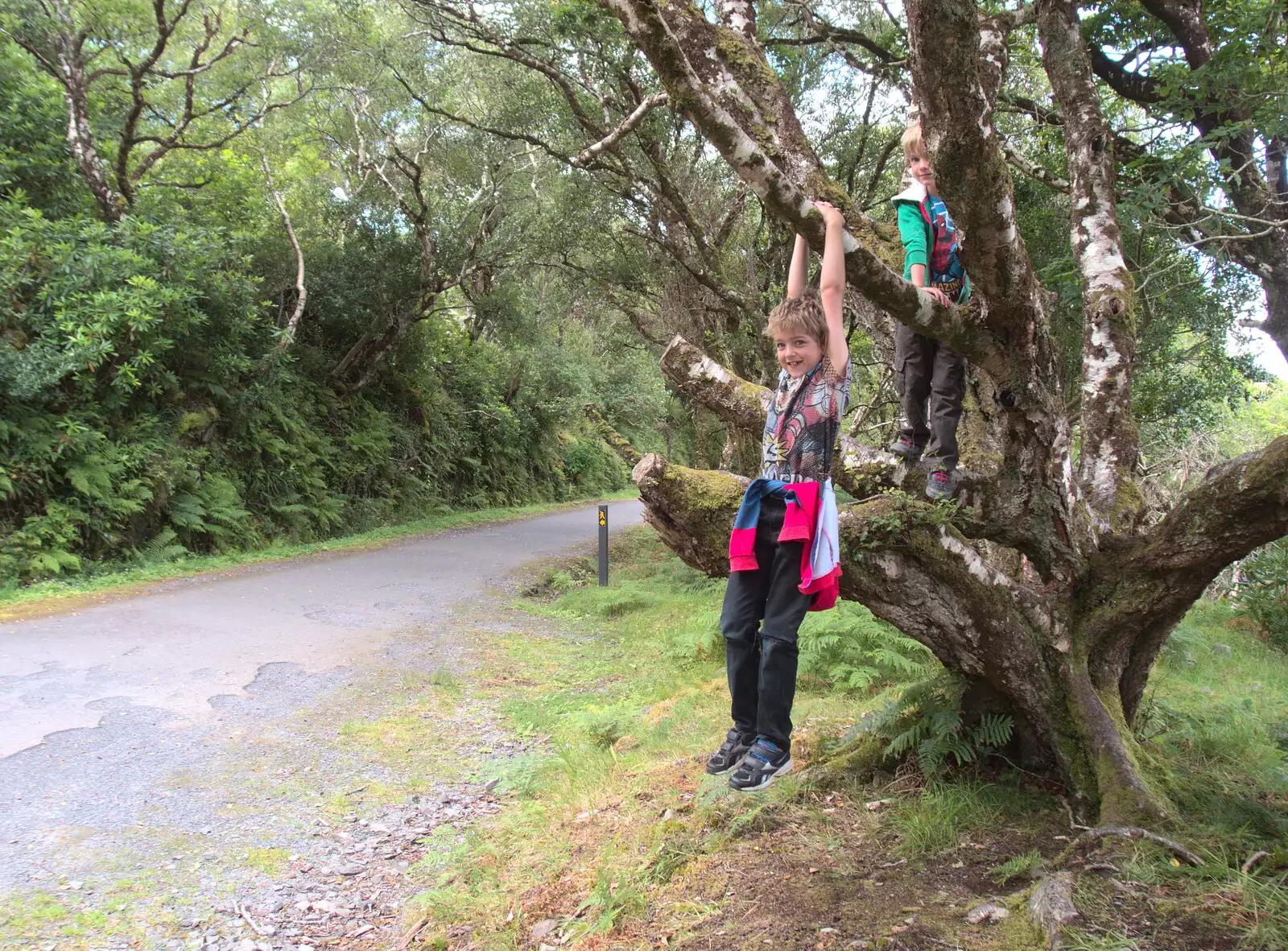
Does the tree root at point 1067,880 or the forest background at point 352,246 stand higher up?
the forest background at point 352,246

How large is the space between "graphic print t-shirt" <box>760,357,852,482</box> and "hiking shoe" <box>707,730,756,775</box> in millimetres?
1059

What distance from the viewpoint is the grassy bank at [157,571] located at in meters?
9.22

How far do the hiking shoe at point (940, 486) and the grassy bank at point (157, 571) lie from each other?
9397 millimetres

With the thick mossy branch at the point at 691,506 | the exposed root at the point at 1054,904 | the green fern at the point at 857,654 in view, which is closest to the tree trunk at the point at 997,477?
the thick mossy branch at the point at 691,506

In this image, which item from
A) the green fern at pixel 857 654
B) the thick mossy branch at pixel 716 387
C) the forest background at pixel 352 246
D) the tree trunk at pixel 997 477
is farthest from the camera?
the forest background at pixel 352 246

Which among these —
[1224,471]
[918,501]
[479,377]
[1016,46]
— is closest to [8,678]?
[918,501]

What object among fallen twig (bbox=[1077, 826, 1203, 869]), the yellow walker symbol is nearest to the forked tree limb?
Answer: fallen twig (bbox=[1077, 826, 1203, 869])

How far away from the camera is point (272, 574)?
1180cm

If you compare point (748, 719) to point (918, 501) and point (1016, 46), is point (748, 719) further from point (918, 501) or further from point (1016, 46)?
point (1016, 46)

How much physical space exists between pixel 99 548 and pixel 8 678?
17.5ft

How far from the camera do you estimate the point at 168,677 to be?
695cm

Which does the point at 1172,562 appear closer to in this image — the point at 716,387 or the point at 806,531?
the point at 806,531

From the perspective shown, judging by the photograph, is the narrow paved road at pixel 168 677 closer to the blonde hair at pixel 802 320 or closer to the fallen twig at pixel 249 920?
the fallen twig at pixel 249 920

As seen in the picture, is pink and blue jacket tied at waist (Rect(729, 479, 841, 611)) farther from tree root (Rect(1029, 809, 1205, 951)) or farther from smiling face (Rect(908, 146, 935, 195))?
smiling face (Rect(908, 146, 935, 195))
